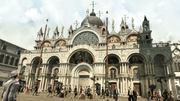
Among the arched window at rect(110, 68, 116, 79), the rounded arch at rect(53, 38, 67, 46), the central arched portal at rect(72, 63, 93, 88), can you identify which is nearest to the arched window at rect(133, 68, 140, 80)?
the arched window at rect(110, 68, 116, 79)

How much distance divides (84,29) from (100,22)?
16.7 metres

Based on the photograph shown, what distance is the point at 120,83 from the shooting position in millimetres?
25062

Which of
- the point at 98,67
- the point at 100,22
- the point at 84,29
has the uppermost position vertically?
the point at 100,22

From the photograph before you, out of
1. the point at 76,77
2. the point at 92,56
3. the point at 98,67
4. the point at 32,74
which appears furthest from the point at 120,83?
the point at 32,74

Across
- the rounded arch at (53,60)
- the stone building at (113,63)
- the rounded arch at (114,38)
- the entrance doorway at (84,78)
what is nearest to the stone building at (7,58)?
the stone building at (113,63)

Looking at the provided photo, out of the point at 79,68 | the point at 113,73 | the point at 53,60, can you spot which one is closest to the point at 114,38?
the point at 113,73

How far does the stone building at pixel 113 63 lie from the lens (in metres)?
25.0

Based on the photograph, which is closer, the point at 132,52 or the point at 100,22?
the point at 132,52

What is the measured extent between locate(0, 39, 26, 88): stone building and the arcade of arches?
41.0 ft

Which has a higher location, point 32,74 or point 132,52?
point 132,52

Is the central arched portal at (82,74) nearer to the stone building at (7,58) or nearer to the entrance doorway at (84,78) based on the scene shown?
the entrance doorway at (84,78)

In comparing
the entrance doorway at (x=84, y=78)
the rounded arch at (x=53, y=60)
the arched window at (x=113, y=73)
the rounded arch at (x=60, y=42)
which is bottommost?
the entrance doorway at (x=84, y=78)

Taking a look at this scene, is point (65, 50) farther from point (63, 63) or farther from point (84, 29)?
point (84, 29)

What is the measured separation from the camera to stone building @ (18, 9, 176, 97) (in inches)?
986
